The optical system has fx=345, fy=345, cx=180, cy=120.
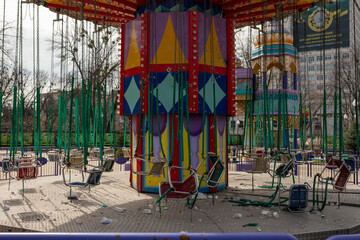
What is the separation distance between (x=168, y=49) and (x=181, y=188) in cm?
465

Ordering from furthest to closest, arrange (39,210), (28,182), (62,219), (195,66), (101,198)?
(28,182) → (195,66) → (101,198) → (39,210) → (62,219)

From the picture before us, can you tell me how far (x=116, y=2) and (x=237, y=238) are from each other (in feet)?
33.8

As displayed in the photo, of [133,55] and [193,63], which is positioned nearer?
[193,63]

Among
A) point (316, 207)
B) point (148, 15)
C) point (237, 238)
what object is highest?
point (148, 15)

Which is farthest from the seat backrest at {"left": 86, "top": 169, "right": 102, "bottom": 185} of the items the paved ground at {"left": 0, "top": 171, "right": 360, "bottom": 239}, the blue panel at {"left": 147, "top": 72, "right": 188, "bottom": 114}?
the blue panel at {"left": 147, "top": 72, "right": 188, "bottom": 114}

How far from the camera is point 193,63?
1043 centimetres

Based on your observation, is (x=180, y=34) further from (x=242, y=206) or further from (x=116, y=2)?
(x=242, y=206)

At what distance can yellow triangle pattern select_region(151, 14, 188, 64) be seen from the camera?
413 inches

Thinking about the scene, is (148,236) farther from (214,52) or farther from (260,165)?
(214,52)

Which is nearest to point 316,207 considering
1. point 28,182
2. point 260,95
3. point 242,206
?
point 242,206

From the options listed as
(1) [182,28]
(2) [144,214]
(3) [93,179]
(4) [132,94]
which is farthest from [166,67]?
(2) [144,214]

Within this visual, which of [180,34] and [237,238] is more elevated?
[180,34]

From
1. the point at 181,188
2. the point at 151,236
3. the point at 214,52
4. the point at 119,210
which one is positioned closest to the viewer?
the point at 151,236

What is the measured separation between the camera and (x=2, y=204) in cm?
866
